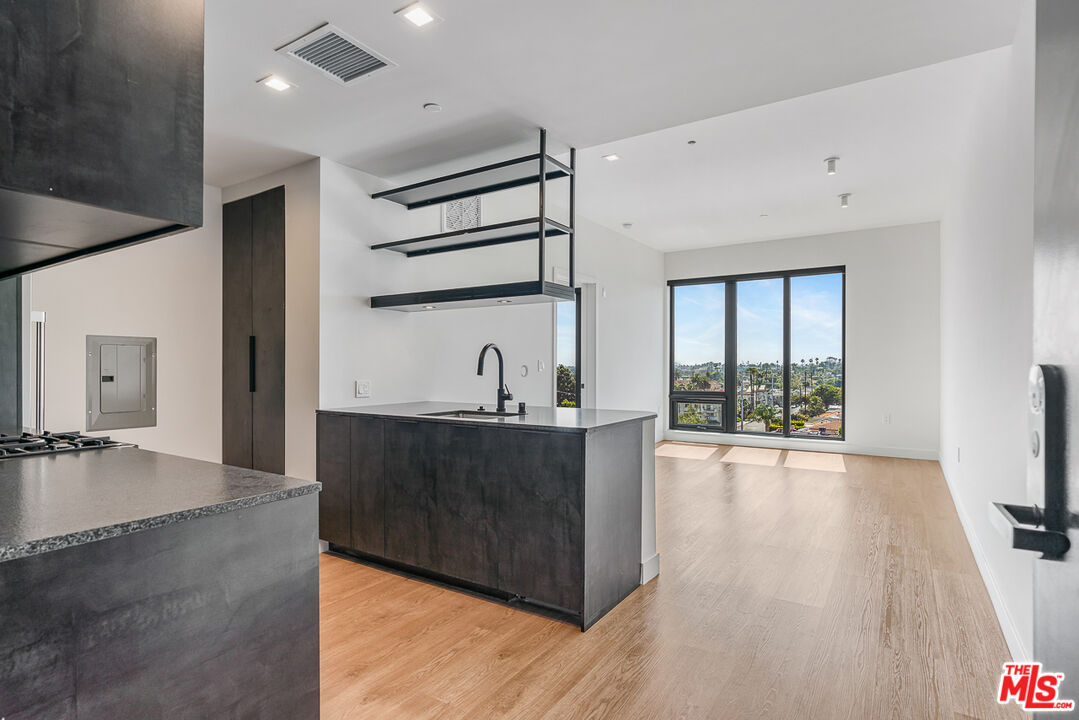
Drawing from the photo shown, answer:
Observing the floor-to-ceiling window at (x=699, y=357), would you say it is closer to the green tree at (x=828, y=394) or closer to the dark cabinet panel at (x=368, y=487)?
the green tree at (x=828, y=394)

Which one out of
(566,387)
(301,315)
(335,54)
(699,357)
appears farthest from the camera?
(699,357)

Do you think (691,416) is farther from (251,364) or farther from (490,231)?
(251,364)

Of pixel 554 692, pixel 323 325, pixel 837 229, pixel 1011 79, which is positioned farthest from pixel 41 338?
pixel 837 229

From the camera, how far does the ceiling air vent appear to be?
2.20 metres

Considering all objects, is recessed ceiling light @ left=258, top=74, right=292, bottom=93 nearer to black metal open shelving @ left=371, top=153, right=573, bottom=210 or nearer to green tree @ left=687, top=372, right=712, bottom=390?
black metal open shelving @ left=371, top=153, right=573, bottom=210

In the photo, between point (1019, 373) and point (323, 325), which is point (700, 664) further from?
point (323, 325)

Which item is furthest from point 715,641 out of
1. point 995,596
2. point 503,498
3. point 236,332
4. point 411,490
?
point 236,332

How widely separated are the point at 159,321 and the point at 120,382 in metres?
0.45

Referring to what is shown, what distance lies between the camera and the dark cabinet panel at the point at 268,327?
3633 mm

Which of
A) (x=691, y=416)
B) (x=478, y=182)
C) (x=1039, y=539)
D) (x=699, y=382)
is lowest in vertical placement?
(x=691, y=416)

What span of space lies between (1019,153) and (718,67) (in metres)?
1.22

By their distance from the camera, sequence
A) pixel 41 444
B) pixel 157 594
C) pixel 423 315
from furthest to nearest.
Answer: pixel 423 315 → pixel 41 444 → pixel 157 594

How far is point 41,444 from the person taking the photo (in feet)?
6.30

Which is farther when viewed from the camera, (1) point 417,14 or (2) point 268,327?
(2) point 268,327
